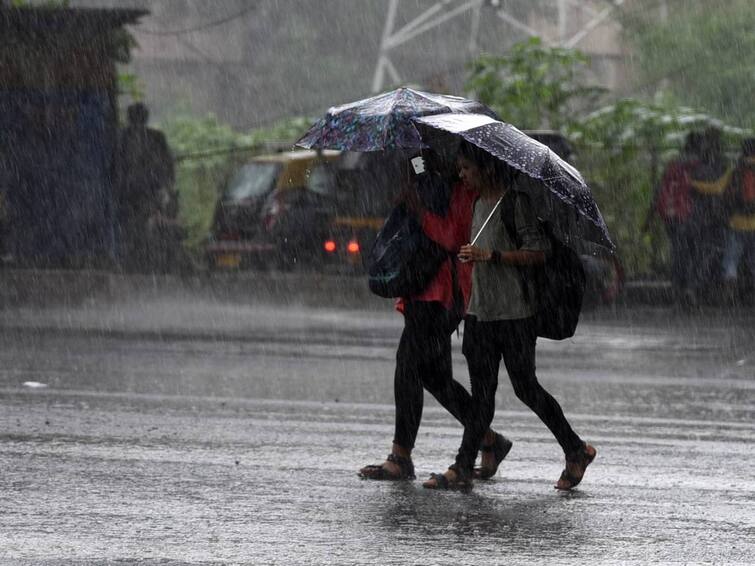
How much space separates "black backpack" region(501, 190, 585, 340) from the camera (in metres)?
8.02

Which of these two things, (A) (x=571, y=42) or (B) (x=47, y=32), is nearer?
(B) (x=47, y=32)

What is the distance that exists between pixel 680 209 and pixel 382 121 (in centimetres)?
1354

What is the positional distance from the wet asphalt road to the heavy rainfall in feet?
0.10

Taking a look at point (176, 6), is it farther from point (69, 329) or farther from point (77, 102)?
point (69, 329)

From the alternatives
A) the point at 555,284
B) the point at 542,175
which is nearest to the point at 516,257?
the point at 555,284

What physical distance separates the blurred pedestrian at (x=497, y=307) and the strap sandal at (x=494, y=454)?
1.10 ft

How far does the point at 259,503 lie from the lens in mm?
7617

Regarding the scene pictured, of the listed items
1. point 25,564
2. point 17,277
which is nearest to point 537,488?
point 25,564

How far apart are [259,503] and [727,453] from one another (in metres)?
3.03

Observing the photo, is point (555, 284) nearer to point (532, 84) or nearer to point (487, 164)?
point (487, 164)

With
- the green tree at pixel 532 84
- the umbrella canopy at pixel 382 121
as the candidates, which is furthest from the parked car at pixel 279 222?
the umbrella canopy at pixel 382 121

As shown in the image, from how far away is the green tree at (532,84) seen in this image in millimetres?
25250

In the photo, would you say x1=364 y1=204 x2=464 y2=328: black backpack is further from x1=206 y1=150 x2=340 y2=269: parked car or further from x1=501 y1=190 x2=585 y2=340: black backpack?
x1=206 y1=150 x2=340 y2=269: parked car

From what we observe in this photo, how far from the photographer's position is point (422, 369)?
849cm
